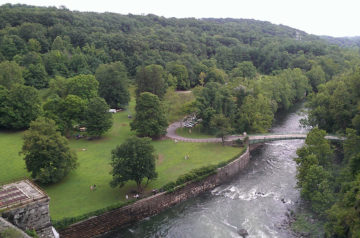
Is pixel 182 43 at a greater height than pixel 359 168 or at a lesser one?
greater

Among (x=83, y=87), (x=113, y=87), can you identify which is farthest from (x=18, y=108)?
(x=113, y=87)

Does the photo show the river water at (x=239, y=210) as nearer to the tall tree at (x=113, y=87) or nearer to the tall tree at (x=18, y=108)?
the tall tree at (x=18, y=108)

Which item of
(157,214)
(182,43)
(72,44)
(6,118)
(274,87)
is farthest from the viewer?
(182,43)

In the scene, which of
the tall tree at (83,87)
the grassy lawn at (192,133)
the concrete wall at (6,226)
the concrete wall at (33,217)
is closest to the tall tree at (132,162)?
the concrete wall at (33,217)

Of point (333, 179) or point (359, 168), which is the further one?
point (333, 179)

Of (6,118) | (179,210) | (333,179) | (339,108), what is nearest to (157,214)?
(179,210)

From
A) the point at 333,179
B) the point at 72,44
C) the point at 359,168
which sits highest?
the point at 72,44

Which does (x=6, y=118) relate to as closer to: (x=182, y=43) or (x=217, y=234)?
(x=217, y=234)
